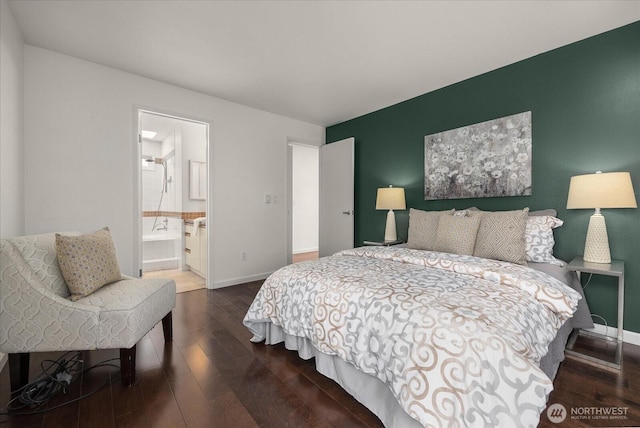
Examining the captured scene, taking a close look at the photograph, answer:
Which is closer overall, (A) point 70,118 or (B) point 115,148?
(A) point 70,118

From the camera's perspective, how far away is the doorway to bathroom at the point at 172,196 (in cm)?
451

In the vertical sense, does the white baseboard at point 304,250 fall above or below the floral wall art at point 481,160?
below

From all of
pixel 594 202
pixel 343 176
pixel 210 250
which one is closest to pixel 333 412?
pixel 594 202

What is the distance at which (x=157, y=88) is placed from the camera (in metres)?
3.11

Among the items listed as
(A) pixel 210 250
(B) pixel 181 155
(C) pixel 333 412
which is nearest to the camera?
(C) pixel 333 412

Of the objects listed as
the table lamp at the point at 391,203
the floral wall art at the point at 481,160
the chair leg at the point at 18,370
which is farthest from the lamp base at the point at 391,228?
the chair leg at the point at 18,370

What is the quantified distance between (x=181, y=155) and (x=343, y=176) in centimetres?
286

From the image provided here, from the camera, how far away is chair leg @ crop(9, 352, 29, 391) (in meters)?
1.54

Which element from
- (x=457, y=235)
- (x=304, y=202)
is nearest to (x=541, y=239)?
(x=457, y=235)

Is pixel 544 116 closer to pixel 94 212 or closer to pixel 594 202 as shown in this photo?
pixel 594 202

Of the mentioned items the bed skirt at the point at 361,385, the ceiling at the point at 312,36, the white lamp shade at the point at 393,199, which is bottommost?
the bed skirt at the point at 361,385

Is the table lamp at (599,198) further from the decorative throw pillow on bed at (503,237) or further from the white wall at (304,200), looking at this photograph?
the white wall at (304,200)

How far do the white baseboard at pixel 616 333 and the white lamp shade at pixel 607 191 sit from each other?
3.30 ft

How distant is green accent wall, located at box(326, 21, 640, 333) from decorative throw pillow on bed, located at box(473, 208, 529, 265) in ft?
1.71
